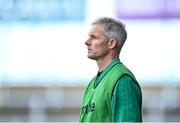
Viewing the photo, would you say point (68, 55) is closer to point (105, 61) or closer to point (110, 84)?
point (105, 61)

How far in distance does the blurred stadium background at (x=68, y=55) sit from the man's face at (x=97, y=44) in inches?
199

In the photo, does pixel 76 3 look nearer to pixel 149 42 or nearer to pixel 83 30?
pixel 83 30

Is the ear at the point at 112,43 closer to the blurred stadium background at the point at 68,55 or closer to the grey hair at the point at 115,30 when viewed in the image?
the grey hair at the point at 115,30

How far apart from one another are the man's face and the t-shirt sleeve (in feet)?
0.69

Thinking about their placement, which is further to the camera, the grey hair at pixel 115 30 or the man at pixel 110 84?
the grey hair at pixel 115 30

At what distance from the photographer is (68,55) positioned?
28.4 ft

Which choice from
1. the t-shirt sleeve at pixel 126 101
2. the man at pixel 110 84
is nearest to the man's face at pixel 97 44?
the man at pixel 110 84

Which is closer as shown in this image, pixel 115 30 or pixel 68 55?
pixel 115 30

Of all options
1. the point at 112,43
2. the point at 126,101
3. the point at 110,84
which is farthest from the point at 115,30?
the point at 126,101

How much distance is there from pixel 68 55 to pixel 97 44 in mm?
5707

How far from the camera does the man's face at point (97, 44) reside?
9.64 feet

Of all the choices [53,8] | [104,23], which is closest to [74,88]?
[53,8]

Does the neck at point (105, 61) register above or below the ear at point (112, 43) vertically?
below

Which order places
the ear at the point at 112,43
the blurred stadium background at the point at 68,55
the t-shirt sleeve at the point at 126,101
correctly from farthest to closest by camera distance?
the blurred stadium background at the point at 68,55
the ear at the point at 112,43
the t-shirt sleeve at the point at 126,101
